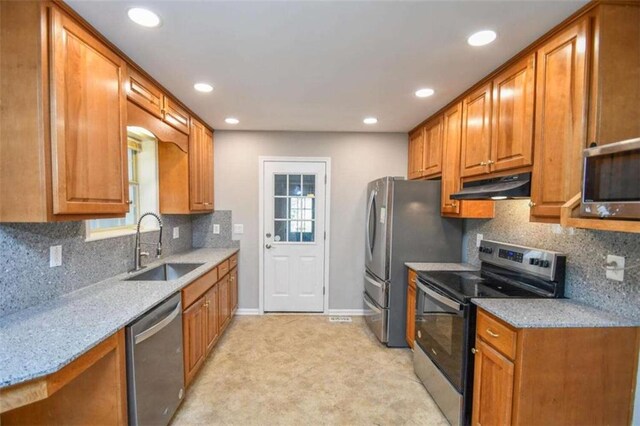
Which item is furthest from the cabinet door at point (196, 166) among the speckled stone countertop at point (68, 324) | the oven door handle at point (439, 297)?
the oven door handle at point (439, 297)

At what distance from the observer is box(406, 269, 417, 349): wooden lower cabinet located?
2.71 meters

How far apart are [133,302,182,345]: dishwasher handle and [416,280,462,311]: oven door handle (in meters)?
1.79

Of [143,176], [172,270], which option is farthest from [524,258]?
[143,176]

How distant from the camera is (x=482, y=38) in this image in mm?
1589

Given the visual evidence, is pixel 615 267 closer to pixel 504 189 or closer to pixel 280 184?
pixel 504 189

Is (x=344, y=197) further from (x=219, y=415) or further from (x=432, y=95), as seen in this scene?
(x=219, y=415)

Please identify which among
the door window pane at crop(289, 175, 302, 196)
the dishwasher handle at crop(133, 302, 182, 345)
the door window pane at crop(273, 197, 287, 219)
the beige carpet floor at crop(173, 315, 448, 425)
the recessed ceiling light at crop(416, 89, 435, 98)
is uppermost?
the recessed ceiling light at crop(416, 89, 435, 98)

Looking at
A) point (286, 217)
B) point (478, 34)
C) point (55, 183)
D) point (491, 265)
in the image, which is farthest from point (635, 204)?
point (286, 217)

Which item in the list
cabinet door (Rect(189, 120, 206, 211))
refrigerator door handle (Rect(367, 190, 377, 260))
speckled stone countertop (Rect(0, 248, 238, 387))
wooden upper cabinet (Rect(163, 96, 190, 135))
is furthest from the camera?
refrigerator door handle (Rect(367, 190, 377, 260))

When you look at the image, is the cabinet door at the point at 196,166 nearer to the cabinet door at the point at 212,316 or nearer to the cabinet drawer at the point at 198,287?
the cabinet drawer at the point at 198,287

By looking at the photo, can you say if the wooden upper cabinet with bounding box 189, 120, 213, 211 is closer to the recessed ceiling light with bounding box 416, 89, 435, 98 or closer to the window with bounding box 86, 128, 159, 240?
the window with bounding box 86, 128, 159, 240

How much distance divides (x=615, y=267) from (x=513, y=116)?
1.01 m

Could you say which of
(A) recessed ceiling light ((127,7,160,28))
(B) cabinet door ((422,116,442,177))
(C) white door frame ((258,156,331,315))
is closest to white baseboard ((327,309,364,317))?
(C) white door frame ((258,156,331,315))

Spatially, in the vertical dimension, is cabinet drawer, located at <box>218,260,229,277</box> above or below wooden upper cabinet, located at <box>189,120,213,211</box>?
below
